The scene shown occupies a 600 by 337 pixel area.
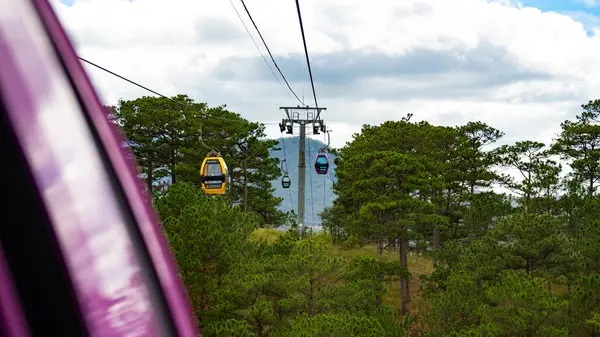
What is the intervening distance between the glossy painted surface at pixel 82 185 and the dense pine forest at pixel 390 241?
48.0 feet

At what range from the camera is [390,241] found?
38.8 metres

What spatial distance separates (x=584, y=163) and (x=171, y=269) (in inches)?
2186

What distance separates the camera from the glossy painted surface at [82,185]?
1.48ft

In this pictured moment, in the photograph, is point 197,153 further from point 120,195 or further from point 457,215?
point 120,195

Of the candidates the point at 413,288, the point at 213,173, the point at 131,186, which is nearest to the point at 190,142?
the point at 413,288

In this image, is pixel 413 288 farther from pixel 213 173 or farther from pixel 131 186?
pixel 131 186

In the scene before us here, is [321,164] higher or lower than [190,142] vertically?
lower

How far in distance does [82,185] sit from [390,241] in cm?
3899

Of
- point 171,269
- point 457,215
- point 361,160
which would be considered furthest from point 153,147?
point 171,269

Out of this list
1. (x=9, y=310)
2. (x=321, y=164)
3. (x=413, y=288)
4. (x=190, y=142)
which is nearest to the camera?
(x=9, y=310)

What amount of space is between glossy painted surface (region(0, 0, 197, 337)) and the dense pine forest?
14.6 meters

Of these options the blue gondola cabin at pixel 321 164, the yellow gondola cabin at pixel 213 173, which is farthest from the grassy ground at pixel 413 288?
the yellow gondola cabin at pixel 213 173

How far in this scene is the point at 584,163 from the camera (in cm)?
5100

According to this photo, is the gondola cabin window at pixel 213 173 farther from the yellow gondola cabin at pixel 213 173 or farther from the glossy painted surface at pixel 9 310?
the glossy painted surface at pixel 9 310
